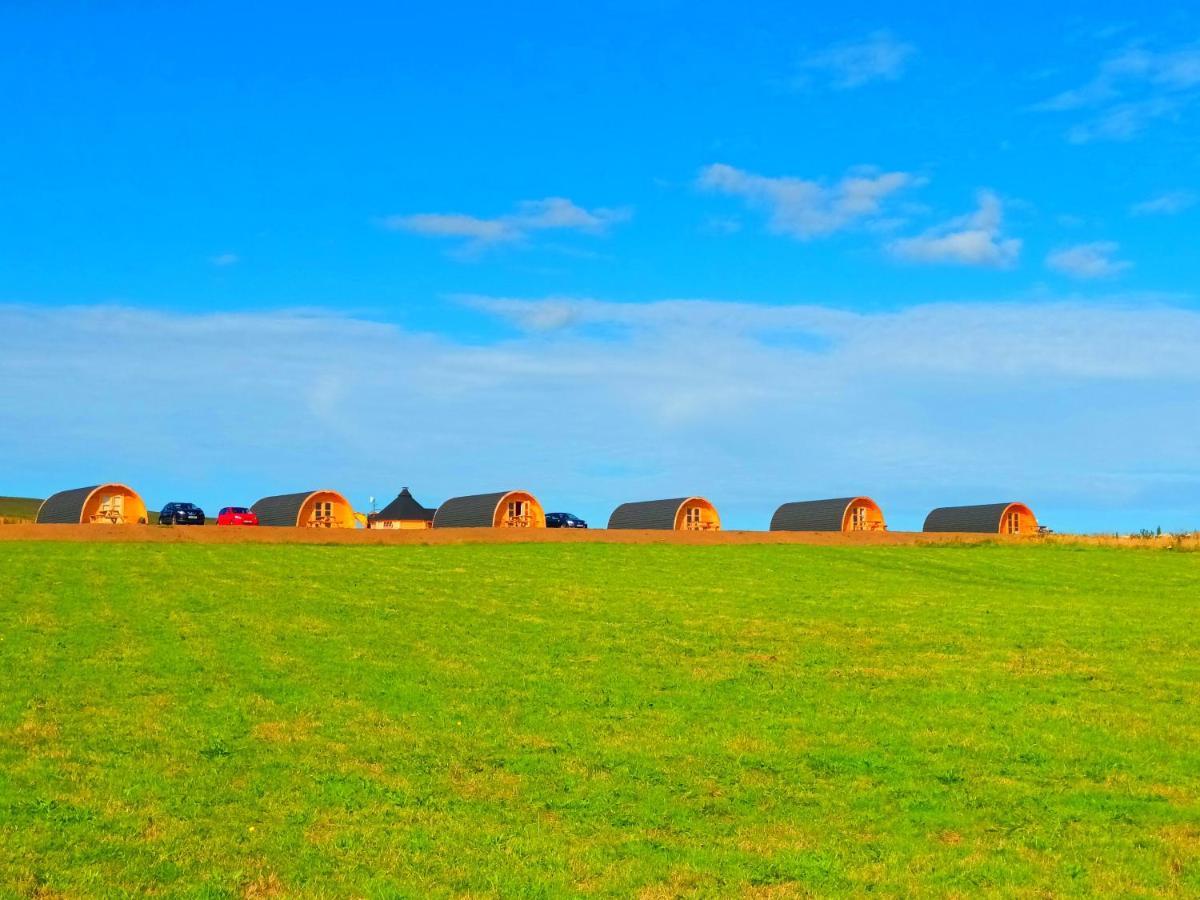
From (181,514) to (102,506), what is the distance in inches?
313

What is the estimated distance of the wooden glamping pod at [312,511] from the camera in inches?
3243

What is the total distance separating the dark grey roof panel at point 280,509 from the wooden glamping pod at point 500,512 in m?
11.5

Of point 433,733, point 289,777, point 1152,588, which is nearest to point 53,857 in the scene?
point 289,777

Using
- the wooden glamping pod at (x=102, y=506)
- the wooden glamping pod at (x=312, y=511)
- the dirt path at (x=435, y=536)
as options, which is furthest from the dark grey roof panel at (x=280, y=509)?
the dirt path at (x=435, y=536)

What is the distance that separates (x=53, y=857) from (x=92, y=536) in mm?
44914

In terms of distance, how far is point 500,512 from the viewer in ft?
274

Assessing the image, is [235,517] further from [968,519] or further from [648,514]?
[968,519]

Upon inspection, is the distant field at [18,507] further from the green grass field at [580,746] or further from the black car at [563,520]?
the green grass field at [580,746]

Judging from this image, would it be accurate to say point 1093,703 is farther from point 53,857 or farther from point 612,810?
point 53,857

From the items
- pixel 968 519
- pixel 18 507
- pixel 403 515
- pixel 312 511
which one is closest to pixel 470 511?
pixel 312 511

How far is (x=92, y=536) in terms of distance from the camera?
→ 5500 cm

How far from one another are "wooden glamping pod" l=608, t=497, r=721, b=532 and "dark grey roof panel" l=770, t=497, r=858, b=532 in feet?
22.6

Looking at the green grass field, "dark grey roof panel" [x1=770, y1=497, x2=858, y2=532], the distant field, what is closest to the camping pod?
"dark grey roof panel" [x1=770, y1=497, x2=858, y2=532]

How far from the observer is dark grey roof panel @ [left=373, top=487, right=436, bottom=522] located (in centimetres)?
10356
